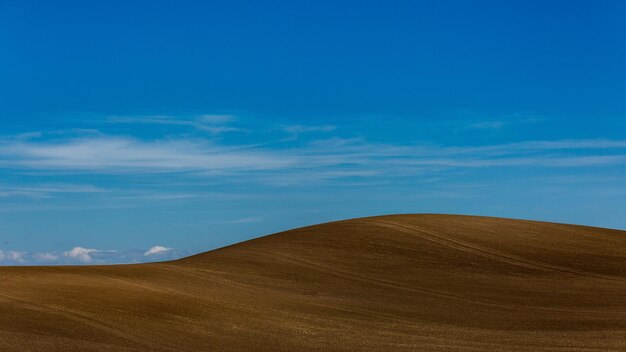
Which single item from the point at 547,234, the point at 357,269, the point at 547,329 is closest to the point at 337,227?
the point at 357,269

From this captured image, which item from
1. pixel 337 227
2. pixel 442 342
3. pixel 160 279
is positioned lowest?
pixel 442 342

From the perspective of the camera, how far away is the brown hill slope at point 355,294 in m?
19.9

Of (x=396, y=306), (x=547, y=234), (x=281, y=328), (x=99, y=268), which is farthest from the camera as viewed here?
(x=547, y=234)

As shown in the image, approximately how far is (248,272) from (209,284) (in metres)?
2.83

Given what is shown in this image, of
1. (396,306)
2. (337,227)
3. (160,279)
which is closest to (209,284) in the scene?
(160,279)

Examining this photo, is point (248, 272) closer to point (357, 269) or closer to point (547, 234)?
point (357, 269)

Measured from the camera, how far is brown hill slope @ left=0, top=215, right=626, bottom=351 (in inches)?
783

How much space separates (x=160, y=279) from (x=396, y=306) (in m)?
8.30

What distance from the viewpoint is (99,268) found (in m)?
29.4

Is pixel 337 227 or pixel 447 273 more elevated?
pixel 337 227

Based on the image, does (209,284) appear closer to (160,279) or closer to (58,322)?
(160,279)

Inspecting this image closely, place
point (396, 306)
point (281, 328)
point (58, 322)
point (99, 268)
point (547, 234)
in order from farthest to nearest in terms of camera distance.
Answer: point (547, 234) < point (99, 268) < point (396, 306) < point (281, 328) < point (58, 322)

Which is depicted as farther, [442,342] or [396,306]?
[396,306]

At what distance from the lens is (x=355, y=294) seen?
90.4 feet
